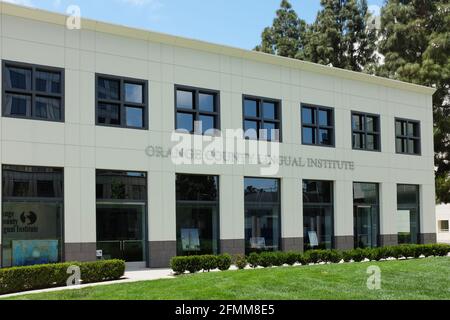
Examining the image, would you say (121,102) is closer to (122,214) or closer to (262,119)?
(122,214)

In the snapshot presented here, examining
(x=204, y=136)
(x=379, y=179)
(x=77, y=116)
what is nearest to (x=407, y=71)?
(x=379, y=179)

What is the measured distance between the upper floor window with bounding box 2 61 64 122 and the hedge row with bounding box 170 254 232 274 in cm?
607

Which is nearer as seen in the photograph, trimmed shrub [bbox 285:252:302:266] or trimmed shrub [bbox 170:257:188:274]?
trimmed shrub [bbox 170:257:188:274]

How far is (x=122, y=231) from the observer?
67.5 ft

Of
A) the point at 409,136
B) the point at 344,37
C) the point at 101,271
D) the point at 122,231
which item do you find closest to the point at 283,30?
the point at 344,37

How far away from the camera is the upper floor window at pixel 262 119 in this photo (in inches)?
942

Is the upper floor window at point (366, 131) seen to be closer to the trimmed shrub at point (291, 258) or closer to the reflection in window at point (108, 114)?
the trimmed shrub at point (291, 258)

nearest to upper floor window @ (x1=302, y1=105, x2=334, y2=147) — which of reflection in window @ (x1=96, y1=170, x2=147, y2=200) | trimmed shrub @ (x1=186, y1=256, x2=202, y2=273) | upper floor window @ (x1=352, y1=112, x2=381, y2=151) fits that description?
upper floor window @ (x1=352, y1=112, x2=381, y2=151)

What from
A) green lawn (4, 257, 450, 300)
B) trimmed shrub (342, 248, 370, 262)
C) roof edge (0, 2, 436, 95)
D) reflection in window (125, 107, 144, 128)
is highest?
roof edge (0, 2, 436, 95)

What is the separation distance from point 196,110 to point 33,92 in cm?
612

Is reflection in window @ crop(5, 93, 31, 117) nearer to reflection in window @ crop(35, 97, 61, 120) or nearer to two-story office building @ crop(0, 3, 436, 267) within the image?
two-story office building @ crop(0, 3, 436, 267)

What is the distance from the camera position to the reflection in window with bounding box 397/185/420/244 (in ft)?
96.0

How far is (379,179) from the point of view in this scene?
92.5 ft
